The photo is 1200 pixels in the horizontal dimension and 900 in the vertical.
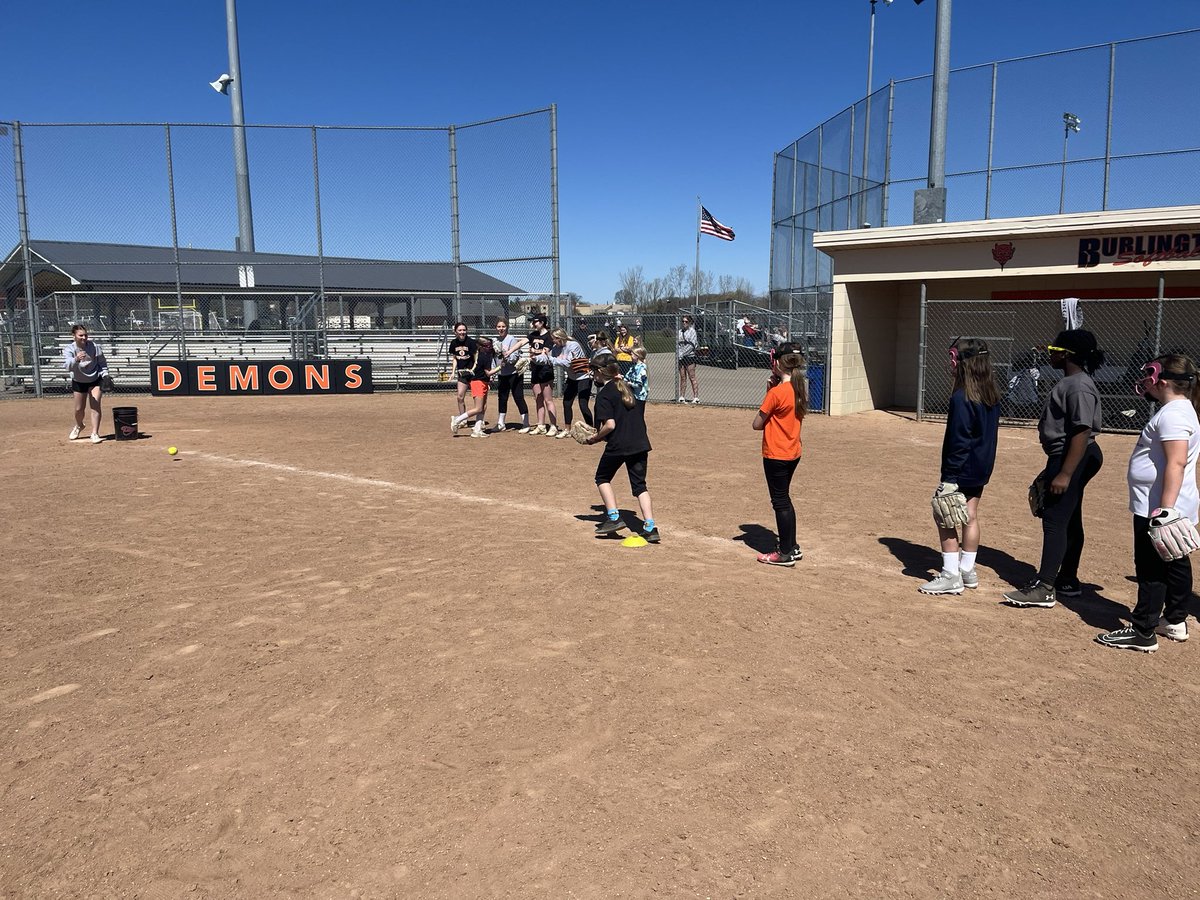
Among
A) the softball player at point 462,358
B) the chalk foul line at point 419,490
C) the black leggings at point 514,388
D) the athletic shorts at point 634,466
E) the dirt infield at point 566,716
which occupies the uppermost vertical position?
the softball player at point 462,358

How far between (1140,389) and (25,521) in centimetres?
955

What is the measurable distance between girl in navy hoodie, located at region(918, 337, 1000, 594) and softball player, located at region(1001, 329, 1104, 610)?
343 mm

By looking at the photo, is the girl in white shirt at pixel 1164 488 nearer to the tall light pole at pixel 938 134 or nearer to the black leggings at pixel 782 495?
the black leggings at pixel 782 495

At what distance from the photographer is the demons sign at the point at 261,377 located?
21.9 meters

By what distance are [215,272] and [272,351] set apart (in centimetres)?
557

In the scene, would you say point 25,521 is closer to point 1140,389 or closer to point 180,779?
point 180,779

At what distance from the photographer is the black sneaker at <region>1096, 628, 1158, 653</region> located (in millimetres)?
5133

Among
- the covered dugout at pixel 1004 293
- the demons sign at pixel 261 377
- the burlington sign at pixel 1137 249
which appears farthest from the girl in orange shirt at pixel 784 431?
the demons sign at pixel 261 377

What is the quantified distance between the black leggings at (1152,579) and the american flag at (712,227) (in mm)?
27497

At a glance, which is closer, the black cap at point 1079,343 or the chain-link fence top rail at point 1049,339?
the black cap at point 1079,343

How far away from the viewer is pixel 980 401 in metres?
5.91

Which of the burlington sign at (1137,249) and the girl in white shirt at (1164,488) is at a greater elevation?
the burlington sign at (1137,249)

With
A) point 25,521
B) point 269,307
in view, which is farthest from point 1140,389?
point 269,307

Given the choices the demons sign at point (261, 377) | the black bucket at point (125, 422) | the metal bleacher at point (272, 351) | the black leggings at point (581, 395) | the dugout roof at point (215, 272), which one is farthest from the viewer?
the dugout roof at point (215, 272)
